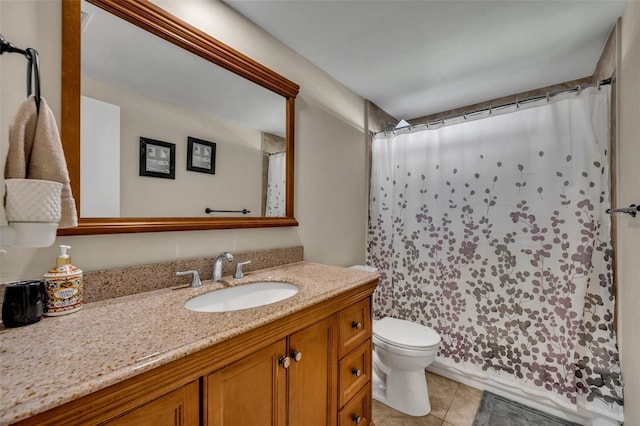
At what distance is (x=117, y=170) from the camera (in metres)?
1.06

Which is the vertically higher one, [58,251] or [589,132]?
[589,132]

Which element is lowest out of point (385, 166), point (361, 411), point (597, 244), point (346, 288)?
point (361, 411)

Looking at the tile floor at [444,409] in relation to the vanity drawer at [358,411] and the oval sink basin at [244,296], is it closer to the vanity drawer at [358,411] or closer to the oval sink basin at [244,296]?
the vanity drawer at [358,411]

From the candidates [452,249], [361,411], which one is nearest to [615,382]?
[452,249]

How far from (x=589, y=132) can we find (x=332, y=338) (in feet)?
6.17

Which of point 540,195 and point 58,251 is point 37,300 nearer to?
point 58,251

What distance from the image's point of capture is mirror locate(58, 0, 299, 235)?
981 mm

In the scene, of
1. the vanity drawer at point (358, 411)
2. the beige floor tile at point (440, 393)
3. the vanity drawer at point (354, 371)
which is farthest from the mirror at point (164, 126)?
the beige floor tile at point (440, 393)

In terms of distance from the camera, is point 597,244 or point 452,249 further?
point 452,249

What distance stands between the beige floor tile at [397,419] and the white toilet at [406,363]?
3 centimetres

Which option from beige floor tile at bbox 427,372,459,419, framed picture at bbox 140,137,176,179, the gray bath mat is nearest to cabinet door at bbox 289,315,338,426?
framed picture at bbox 140,137,176,179

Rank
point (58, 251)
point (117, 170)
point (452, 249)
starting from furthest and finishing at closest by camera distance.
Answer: point (452, 249) → point (117, 170) → point (58, 251)

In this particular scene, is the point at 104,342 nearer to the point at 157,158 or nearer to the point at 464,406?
the point at 157,158

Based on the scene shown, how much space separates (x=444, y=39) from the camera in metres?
1.66
